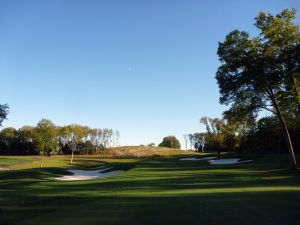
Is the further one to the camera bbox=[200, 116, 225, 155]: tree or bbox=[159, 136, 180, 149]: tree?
bbox=[159, 136, 180, 149]: tree

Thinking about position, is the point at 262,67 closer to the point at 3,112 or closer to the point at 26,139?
the point at 3,112

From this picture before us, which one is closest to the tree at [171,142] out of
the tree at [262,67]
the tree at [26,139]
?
the tree at [26,139]

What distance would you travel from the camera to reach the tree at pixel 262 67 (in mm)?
30000

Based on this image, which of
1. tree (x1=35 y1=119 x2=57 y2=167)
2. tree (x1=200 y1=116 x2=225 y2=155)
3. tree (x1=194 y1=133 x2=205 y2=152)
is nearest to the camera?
tree (x1=35 y1=119 x2=57 y2=167)

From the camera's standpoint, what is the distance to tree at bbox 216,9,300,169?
30.0 meters

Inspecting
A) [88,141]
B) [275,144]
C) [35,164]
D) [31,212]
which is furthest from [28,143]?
[31,212]

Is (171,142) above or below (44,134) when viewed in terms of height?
above

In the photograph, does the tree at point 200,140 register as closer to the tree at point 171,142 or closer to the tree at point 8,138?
the tree at point 171,142

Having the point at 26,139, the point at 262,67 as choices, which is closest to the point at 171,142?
the point at 26,139

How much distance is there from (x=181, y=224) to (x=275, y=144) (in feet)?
253

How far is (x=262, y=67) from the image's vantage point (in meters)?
30.3

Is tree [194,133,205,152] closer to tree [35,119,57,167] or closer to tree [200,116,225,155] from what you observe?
tree [200,116,225,155]

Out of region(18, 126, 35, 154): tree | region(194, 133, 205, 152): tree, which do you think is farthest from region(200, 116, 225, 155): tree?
region(18, 126, 35, 154): tree

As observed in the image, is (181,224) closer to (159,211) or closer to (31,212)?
(159,211)
